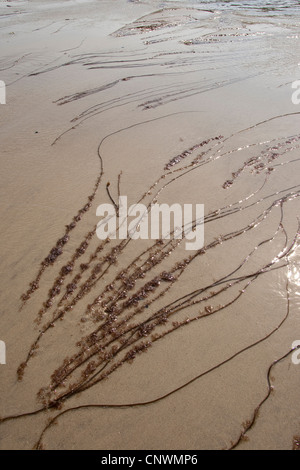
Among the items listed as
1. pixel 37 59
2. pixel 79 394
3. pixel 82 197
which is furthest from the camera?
pixel 37 59

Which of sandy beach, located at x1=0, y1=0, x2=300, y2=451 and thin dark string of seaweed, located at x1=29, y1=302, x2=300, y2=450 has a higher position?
sandy beach, located at x1=0, y1=0, x2=300, y2=451

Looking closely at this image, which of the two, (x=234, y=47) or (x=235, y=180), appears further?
(x=234, y=47)

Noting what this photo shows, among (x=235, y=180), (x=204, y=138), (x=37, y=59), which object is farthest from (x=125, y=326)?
(x=37, y=59)

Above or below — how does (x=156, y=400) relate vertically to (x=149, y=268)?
below

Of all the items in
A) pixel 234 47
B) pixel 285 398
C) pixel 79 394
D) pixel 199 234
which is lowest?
pixel 285 398

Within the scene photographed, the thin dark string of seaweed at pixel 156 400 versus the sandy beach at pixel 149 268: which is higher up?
the sandy beach at pixel 149 268

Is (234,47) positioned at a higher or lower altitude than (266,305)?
higher

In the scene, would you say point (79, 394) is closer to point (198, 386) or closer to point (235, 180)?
point (198, 386)

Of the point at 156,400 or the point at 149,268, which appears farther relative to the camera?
the point at 149,268
